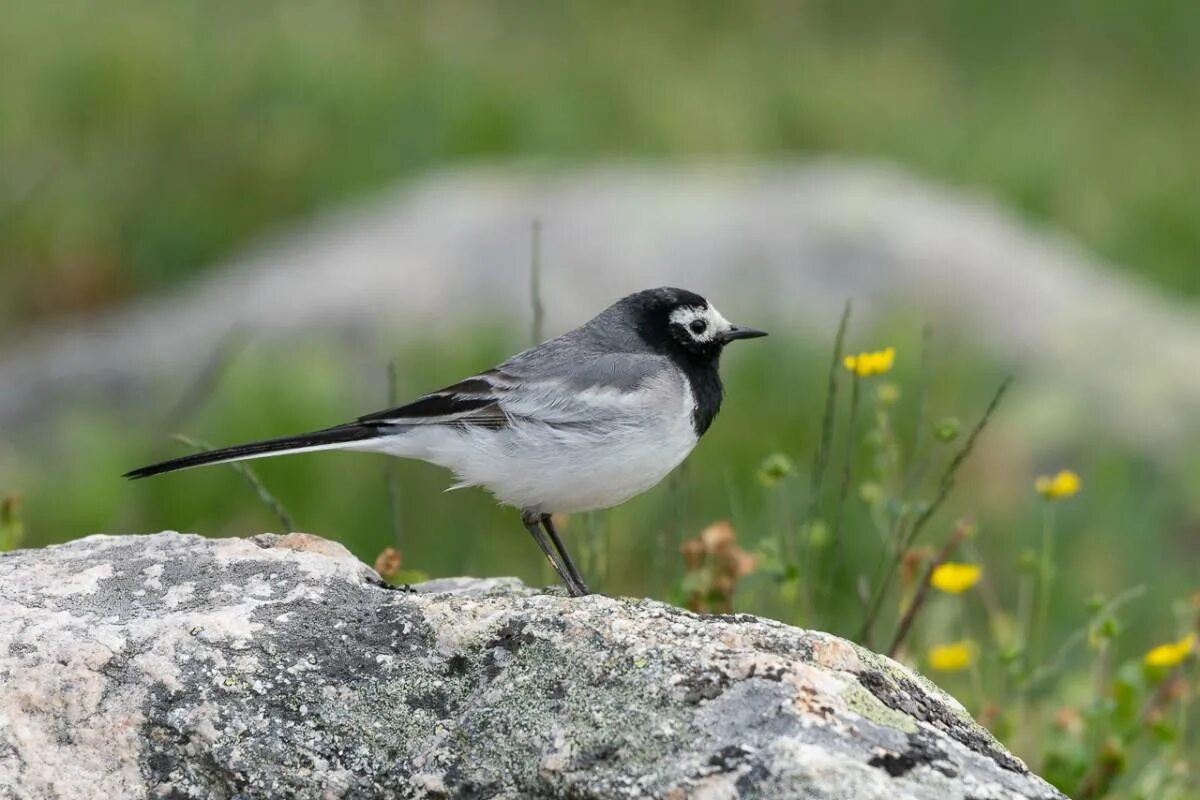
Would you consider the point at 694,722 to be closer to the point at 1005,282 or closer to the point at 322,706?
the point at 322,706

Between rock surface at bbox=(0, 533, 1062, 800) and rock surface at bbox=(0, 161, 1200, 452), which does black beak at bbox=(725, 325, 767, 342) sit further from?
rock surface at bbox=(0, 161, 1200, 452)

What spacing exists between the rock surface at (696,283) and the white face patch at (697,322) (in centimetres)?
423

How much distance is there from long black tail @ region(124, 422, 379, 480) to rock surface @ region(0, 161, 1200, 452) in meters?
4.90

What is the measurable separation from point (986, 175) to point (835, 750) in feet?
41.0

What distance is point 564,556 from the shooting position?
466 centimetres

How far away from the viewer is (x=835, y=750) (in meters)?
2.64

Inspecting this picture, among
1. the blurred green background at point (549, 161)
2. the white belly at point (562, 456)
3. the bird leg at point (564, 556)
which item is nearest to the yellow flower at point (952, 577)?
the blurred green background at point (549, 161)

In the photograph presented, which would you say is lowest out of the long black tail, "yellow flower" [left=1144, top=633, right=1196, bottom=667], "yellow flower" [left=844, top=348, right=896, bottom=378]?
"yellow flower" [left=1144, top=633, right=1196, bottom=667]

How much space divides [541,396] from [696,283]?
528cm

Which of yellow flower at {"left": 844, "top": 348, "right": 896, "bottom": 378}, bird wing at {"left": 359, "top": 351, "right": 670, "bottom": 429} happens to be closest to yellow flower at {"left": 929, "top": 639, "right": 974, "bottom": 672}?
yellow flower at {"left": 844, "top": 348, "right": 896, "bottom": 378}

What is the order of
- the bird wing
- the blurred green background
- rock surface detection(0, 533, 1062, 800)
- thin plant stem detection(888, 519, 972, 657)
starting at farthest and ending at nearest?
→ 1. the blurred green background
2. the bird wing
3. thin plant stem detection(888, 519, 972, 657)
4. rock surface detection(0, 533, 1062, 800)

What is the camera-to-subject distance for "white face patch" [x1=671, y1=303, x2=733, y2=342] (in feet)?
17.1

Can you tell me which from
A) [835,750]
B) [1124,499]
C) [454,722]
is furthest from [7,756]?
[1124,499]

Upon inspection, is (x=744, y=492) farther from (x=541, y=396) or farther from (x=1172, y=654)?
(x=1172, y=654)
